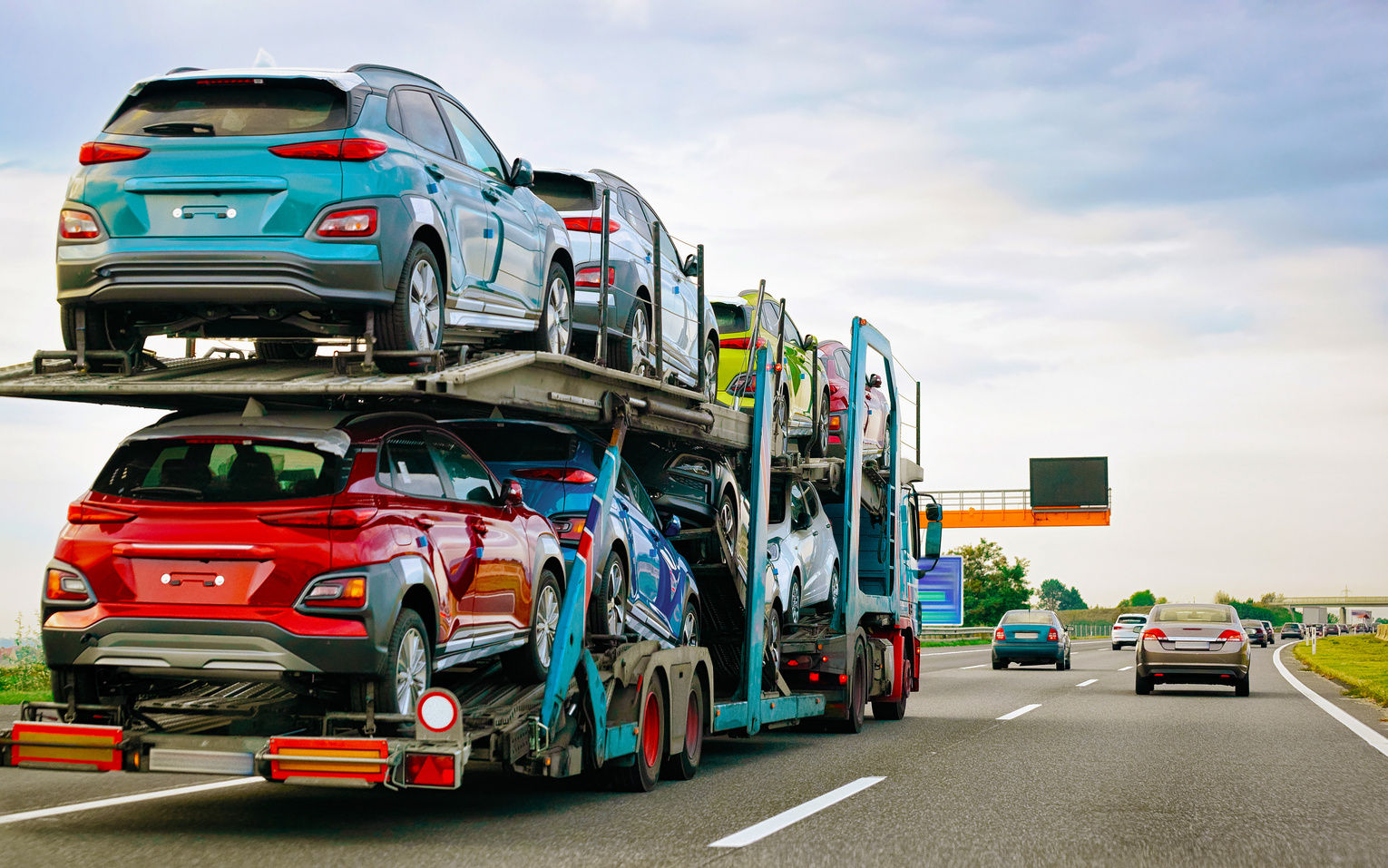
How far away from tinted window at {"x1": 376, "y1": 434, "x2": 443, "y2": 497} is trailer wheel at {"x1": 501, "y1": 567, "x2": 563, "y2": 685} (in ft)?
3.63

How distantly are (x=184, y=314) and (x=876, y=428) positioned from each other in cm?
1020

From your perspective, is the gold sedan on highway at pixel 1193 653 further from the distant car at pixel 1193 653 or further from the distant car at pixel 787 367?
the distant car at pixel 787 367

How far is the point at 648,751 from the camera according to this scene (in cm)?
977

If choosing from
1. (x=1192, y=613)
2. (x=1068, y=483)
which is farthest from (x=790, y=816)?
(x=1068, y=483)

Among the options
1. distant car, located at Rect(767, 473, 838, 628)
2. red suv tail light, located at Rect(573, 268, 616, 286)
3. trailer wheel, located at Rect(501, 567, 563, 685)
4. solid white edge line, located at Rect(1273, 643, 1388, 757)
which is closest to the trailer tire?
distant car, located at Rect(767, 473, 838, 628)

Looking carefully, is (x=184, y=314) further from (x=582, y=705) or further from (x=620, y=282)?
(x=620, y=282)

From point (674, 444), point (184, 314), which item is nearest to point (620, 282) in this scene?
point (674, 444)

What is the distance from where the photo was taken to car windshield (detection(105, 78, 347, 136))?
729 cm

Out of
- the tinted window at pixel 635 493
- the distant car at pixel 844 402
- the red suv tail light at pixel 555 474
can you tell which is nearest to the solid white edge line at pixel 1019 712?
the distant car at pixel 844 402

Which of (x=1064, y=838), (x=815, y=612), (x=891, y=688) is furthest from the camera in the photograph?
(x=891, y=688)

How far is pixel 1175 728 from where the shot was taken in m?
15.9

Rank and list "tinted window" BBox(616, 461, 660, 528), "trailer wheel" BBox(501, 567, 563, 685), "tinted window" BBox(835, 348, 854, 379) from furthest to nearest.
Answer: "tinted window" BBox(835, 348, 854, 379), "tinted window" BBox(616, 461, 660, 528), "trailer wheel" BBox(501, 567, 563, 685)

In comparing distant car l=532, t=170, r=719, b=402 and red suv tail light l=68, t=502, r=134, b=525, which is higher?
distant car l=532, t=170, r=719, b=402

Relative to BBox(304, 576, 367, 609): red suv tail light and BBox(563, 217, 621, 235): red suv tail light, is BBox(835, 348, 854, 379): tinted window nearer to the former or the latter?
BBox(563, 217, 621, 235): red suv tail light
